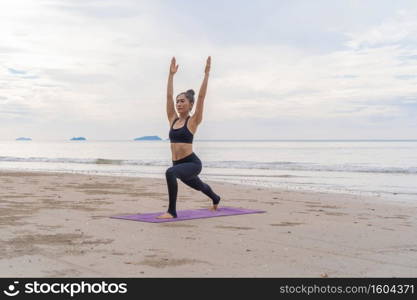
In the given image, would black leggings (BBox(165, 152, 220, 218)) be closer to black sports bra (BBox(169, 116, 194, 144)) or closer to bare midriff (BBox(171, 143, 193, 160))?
bare midriff (BBox(171, 143, 193, 160))

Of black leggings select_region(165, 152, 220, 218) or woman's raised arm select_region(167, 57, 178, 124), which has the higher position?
woman's raised arm select_region(167, 57, 178, 124)

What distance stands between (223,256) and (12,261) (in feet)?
6.38

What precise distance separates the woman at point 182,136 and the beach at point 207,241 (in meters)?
0.64

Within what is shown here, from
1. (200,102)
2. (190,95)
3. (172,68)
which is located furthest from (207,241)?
(172,68)

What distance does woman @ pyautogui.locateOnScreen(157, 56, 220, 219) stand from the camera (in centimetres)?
721

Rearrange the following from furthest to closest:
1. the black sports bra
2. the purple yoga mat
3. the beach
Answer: the black sports bra
the purple yoga mat
the beach

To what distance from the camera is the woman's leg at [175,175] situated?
23.4 ft

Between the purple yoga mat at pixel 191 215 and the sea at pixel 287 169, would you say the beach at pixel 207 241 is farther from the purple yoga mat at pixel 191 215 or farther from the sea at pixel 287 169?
the sea at pixel 287 169

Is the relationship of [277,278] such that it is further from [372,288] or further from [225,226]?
[225,226]

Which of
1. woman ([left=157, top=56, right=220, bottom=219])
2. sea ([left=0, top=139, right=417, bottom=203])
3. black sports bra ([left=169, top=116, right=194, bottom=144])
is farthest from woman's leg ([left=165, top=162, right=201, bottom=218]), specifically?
sea ([left=0, top=139, right=417, bottom=203])

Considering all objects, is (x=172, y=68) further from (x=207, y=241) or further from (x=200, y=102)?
(x=207, y=241)

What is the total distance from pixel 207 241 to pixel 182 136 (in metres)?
2.23

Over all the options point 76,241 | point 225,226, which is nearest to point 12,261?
point 76,241

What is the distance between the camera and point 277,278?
397cm
